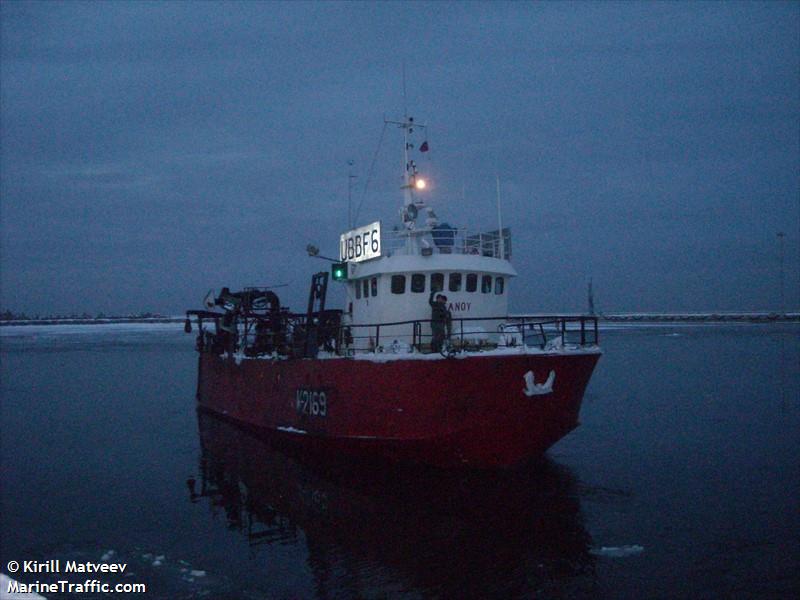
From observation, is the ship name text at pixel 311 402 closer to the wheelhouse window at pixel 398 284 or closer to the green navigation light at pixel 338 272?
the wheelhouse window at pixel 398 284

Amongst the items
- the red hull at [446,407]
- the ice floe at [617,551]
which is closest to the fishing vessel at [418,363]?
the red hull at [446,407]

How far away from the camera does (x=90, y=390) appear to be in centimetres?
2955

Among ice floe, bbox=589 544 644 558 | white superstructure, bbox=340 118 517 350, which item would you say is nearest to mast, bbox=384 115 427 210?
white superstructure, bbox=340 118 517 350

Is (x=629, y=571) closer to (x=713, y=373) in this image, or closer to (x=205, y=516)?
(x=205, y=516)

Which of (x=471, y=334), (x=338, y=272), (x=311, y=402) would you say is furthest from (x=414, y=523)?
(x=338, y=272)

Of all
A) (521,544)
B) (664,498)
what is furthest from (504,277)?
(521,544)

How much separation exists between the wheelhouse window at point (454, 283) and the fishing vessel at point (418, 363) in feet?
0.07

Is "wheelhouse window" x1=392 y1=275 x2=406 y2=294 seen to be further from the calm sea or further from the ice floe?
the ice floe

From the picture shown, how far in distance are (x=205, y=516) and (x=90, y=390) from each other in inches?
829

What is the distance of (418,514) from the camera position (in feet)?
35.8

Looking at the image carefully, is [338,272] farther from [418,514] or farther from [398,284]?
[418,514]

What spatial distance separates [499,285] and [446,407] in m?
5.01

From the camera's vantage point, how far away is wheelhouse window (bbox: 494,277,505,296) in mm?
15117

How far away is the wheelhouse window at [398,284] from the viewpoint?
14.2 meters
